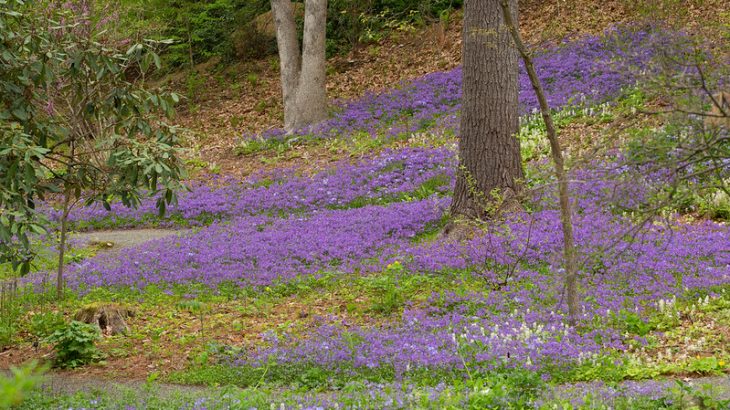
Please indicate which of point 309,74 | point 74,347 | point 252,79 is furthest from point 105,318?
point 252,79

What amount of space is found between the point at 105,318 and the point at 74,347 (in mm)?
1058

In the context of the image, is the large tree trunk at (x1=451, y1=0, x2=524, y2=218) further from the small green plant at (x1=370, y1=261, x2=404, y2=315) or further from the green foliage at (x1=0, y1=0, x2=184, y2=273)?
the green foliage at (x1=0, y1=0, x2=184, y2=273)

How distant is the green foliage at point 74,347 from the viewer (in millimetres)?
8164

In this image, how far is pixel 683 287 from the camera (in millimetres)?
8383

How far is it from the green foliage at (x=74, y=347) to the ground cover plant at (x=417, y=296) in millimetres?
266

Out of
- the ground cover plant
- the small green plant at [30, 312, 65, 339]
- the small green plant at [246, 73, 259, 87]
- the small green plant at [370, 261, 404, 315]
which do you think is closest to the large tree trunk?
the ground cover plant

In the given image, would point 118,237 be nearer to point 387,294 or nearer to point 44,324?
point 44,324

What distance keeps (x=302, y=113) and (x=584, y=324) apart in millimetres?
14753

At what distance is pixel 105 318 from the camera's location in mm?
9211

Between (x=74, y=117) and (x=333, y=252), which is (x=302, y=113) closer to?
(x=333, y=252)

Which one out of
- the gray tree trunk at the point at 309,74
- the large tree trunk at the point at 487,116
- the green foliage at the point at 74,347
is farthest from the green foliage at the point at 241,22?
the green foliage at the point at 74,347

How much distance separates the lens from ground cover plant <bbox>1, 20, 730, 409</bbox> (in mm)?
5910

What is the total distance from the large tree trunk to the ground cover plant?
2.13 ft

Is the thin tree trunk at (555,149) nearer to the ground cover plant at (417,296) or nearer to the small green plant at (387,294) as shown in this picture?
the ground cover plant at (417,296)
